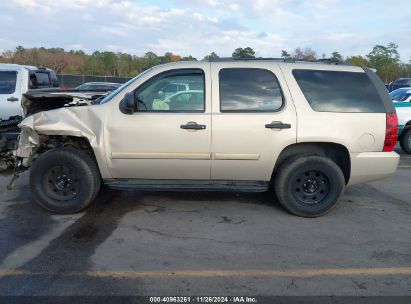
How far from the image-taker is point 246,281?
3.54 m

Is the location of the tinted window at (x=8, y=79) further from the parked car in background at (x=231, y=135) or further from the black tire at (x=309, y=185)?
the black tire at (x=309, y=185)

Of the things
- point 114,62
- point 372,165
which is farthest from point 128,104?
point 114,62

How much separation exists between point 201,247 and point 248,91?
6.37 feet

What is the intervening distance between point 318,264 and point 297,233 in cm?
79

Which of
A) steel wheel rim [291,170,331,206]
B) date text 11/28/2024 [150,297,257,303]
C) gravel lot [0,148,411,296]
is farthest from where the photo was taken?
steel wheel rim [291,170,331,206]

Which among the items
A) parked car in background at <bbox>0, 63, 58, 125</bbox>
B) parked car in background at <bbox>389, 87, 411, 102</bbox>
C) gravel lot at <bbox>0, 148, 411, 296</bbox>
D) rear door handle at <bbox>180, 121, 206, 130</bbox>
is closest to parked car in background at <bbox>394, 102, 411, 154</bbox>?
parked car in background at <bbox>389, 87, 411, 102</bbox>

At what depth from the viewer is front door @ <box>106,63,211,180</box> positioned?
16.0 feet

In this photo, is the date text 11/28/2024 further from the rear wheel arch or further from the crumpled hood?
the crumpled hood

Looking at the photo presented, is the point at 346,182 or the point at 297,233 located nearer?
the point at 297,233

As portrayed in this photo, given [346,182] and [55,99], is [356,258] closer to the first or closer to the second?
[346,182]

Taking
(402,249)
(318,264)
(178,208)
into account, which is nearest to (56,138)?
(178,208)

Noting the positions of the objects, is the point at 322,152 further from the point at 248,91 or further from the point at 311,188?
the point at 248,91

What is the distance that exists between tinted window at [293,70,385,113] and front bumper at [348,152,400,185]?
0.53 meters

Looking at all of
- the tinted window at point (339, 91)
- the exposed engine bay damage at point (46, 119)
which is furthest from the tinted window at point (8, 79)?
the tinted window at point (339, 91)
